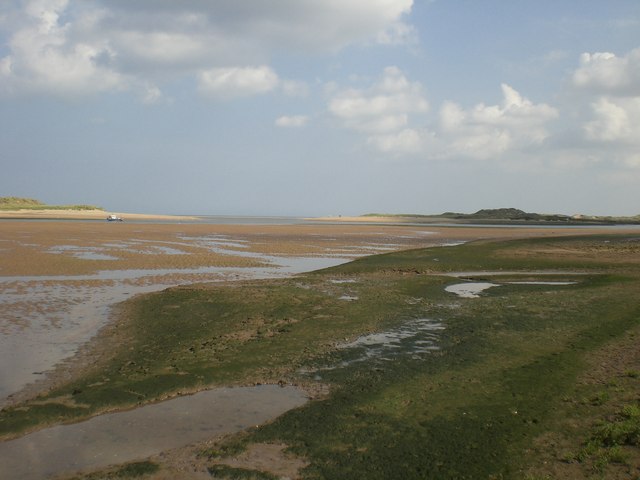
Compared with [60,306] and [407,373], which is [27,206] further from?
[407,373]

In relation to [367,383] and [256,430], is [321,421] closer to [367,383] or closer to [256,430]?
[256,430]

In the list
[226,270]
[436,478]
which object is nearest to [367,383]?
[436,478]

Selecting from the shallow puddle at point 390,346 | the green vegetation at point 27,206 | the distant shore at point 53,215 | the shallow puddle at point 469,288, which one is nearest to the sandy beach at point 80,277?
the shallow puddle at point 390,346

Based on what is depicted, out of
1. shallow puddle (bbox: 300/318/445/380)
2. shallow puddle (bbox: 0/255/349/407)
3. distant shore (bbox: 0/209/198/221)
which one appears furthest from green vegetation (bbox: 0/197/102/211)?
shallow puddle (bbox: 300/318/445/380)

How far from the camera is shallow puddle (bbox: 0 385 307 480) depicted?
290 inches

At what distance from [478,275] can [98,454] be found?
24.0m

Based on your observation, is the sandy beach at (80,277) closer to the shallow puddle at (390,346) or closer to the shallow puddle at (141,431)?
the shallow puddle at (141,431)

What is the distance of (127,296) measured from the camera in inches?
849

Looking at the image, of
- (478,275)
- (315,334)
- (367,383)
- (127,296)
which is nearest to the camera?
(367,383)

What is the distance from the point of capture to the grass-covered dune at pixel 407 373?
24.2 feet

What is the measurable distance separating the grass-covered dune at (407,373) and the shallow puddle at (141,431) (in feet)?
1.59

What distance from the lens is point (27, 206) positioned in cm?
15725

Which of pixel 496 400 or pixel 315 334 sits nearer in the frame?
pixel 496 400

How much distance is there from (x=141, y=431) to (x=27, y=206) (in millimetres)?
173044
